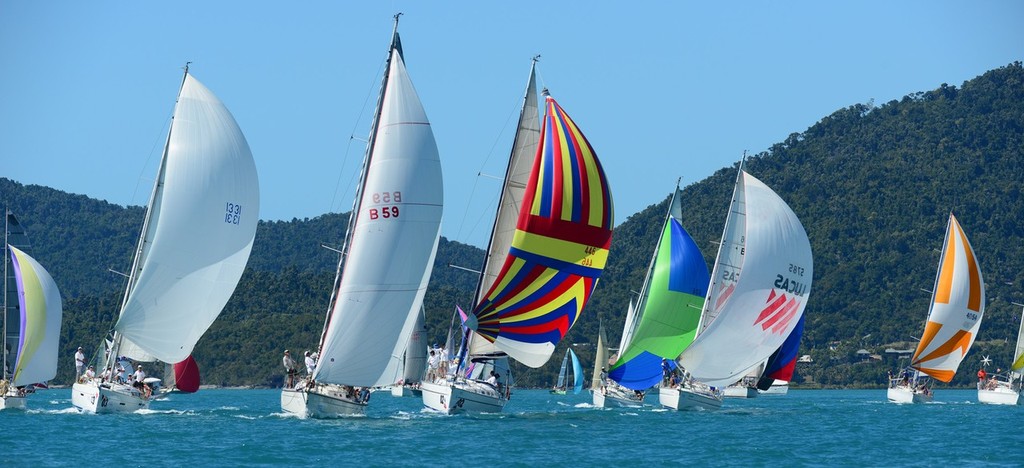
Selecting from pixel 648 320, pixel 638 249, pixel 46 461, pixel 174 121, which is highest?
pixel 638 249

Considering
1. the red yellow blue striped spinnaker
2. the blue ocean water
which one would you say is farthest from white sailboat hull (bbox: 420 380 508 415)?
the red yellow blue striped spinnaker

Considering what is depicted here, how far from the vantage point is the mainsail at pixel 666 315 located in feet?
157

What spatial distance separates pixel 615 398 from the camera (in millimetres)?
50656

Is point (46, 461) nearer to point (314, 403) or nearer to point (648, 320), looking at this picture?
point (314, 403)

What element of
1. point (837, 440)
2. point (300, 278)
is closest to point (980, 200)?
point (300, 278)

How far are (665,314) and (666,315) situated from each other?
44mm

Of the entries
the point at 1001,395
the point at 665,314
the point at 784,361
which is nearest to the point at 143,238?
the point at 665,314

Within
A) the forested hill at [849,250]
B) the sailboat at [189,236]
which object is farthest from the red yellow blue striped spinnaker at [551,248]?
the forested hill at [849,250]

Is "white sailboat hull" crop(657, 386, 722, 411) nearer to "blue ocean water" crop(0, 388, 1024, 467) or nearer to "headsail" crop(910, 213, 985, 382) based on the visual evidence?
"blue ocean water" crop(0, 388, 1024, 467)

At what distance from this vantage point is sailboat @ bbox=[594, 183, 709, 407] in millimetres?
48000

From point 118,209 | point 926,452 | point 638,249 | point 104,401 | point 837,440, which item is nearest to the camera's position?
point 926,452

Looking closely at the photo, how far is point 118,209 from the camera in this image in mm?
177500

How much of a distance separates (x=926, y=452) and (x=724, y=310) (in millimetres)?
12076

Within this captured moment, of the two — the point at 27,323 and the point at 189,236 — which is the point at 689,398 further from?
the point at 27,323
